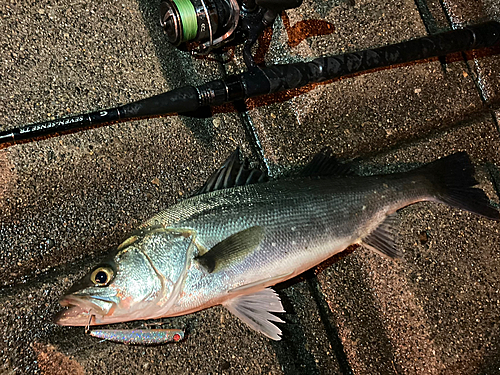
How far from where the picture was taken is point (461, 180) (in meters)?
2.63

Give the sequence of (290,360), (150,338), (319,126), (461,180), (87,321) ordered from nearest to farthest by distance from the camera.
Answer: (87,321)
(150,338)
(290,360)
(461,180)
(319,126)

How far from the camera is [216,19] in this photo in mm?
2404

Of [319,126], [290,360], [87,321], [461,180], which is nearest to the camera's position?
[87,321]

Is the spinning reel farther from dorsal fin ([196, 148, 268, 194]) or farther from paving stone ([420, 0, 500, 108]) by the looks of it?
paving stone ([420, 0, 500, 108])

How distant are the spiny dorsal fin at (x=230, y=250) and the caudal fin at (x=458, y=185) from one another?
1.20 metres

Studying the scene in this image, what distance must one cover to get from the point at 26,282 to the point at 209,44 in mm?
1678

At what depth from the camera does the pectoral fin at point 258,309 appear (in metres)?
2.19

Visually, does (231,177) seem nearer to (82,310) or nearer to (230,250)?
(230,250)

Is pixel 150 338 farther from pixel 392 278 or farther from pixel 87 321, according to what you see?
pixel 392 278

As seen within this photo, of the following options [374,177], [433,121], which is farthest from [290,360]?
[433,121]

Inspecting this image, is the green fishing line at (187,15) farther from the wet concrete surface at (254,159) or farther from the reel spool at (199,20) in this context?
the wet concrete surface at (254,159)

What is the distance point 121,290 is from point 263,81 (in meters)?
1.33

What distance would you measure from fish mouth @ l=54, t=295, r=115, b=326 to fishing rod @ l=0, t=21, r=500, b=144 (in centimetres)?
81

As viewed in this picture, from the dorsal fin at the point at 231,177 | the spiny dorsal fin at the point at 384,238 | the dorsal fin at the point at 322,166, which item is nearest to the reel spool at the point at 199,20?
the dorsal fin at the point at 231,177
